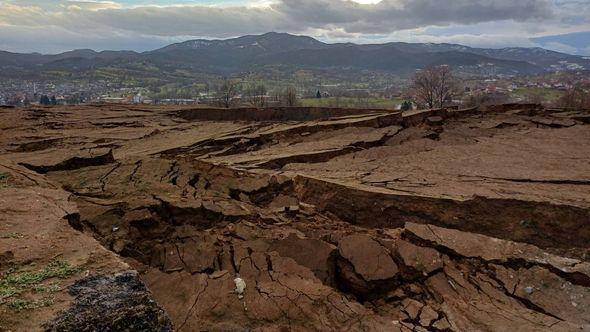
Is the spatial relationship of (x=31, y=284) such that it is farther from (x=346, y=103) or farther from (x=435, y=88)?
(x=346, y=103)

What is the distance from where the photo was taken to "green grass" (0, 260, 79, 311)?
3693mm

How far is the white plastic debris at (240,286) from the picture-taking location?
5580 millimetres

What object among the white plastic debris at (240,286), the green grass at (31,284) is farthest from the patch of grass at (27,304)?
the white plastic debris at (240,286)

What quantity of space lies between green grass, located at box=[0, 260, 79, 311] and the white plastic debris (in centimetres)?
205

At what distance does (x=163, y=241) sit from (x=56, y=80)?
167 metres

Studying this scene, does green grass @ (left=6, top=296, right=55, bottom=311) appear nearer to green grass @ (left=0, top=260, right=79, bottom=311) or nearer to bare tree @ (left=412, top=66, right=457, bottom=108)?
green grass @ (left=0, top=260, right=79, bottom=311)

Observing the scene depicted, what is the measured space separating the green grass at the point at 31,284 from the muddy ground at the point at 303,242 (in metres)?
0.02

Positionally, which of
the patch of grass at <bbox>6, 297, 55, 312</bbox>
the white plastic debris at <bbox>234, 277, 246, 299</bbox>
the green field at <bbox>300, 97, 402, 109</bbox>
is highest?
the patch of grass at <bbox>6, 297, 55, 312</bbox>

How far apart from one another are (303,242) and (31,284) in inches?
148

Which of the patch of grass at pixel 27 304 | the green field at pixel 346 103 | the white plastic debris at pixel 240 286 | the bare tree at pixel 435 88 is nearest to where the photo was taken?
the patch of grass at pixel 27 304

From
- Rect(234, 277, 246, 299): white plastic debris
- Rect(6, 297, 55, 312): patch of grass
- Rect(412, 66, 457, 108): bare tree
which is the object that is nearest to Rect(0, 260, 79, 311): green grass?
Rect(6, 297, 55, 312): patch of grass

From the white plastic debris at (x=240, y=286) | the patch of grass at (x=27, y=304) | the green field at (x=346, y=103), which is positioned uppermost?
the patch of grass at (x=27, y=304)

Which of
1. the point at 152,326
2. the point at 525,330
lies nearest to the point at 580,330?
the point at 525,330

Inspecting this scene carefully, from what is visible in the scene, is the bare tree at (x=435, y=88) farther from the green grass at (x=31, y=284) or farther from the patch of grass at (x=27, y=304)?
the patch of grass at (x=27, y=304)
